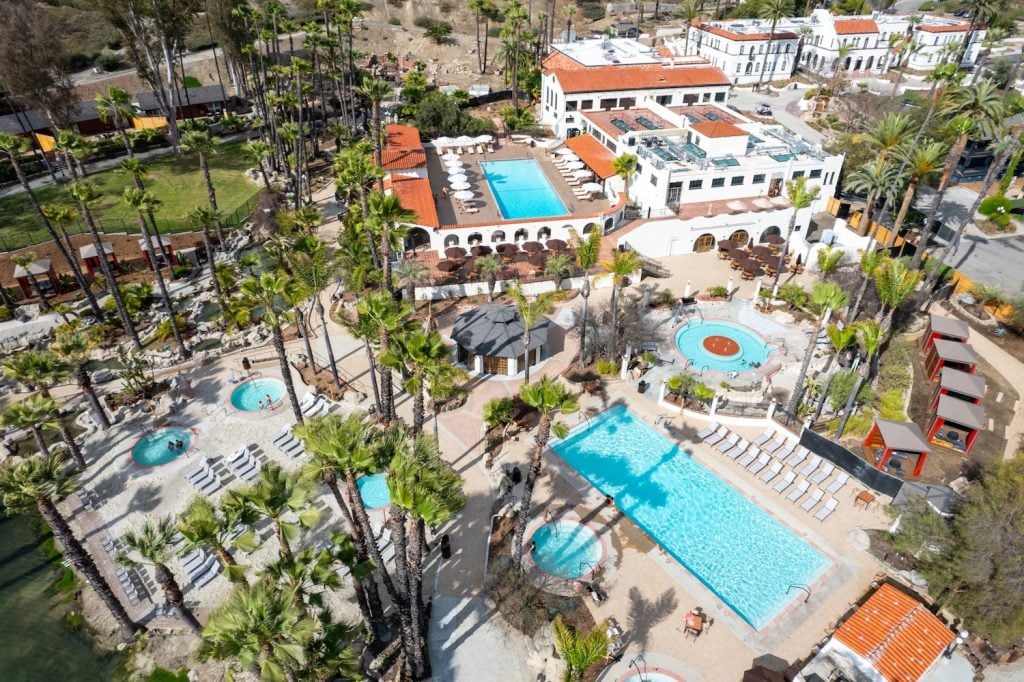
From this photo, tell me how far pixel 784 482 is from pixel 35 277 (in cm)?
4977

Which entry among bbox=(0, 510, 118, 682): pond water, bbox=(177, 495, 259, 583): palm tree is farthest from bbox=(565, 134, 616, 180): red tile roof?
bbox=(0, 510, 118, 682): pond water

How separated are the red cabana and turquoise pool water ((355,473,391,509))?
92.8ft

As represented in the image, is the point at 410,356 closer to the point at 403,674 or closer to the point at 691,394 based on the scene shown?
the point at 403,674

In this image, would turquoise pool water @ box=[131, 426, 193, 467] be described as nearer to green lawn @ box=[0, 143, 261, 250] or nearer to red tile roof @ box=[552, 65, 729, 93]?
green lawn @ box=[0, 143, 261, 250]

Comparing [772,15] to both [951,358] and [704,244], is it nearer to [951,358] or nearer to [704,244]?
[704,244]

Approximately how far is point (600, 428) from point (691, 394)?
5534 mm

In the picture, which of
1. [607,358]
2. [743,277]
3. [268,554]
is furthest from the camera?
[743,277]

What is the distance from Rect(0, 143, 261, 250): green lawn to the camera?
47.8 m

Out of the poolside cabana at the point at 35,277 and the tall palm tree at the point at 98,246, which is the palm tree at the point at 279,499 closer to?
the tall palm tree at the point at 98,246

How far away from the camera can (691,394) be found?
32.2 metres

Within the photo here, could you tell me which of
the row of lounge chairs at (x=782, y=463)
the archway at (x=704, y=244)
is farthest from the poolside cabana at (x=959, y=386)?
the archway at (x=704, y=244)

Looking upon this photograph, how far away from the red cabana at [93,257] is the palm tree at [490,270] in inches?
1043

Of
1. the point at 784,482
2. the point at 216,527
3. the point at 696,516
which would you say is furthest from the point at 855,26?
the point at 216,527

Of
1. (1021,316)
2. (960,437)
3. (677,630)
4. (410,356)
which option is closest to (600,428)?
(677,630)
